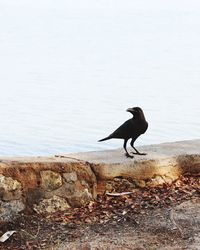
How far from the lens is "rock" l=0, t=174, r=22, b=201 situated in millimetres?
5082

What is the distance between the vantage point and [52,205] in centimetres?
526

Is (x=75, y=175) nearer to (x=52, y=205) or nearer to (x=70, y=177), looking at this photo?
(x=70, y=177)

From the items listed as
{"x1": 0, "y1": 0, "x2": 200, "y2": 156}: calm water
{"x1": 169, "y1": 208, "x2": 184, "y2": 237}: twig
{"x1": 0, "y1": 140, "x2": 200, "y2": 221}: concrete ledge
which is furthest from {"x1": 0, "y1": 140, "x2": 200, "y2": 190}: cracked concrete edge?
{"x1": 0, "y1": 0, "x2": 200, "y2": 156}: calm water

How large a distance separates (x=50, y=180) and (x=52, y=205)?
0.60ft

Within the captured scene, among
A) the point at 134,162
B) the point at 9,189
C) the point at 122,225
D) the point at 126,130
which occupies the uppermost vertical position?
the point at 126,130

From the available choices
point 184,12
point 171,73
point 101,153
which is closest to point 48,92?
point 171,73

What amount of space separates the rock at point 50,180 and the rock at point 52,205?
0.26ft

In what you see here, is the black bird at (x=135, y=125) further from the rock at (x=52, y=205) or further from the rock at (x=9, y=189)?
the rock at (x=9, y=189)

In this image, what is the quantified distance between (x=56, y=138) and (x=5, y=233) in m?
5.63

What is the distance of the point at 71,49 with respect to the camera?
24.4 metres

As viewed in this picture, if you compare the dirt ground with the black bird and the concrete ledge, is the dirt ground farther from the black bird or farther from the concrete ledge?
the black bird

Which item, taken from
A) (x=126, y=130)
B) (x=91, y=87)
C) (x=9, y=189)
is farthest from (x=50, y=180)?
(x=91, y=87)

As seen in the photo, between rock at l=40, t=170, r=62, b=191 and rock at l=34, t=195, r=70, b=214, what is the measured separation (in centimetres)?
8

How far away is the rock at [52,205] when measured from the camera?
206 inches
